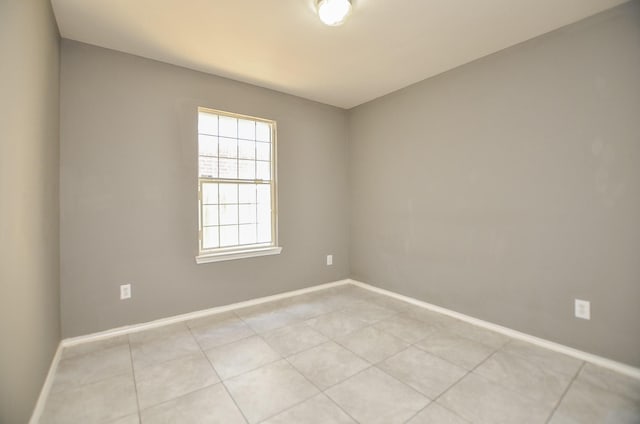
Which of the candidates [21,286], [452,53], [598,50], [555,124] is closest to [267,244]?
[21,286]

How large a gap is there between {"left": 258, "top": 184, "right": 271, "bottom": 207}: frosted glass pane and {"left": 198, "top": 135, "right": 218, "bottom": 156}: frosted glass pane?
63 centimetres

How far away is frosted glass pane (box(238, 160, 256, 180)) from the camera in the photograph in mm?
3133

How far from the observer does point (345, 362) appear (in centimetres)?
202

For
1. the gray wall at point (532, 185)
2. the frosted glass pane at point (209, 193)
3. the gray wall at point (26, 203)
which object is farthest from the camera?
the frosted glass pane at point (209, 193)

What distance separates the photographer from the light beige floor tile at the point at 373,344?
2125mm

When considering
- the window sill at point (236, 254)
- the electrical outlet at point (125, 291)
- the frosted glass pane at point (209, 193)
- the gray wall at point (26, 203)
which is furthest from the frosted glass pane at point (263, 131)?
the electrical outlet at point (125, 291)

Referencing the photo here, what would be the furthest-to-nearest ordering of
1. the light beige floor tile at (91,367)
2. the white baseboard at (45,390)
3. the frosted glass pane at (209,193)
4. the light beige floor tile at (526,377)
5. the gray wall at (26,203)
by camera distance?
the frosted glass pane at (209,193)
the light beige floor tile at (91,367)
the light beige floor tile at (526,377)
the white baseboard at (45,390)
the gray wall at (26,203)

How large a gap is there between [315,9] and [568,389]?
2875 millimetres

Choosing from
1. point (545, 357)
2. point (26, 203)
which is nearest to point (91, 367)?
point (26, 203)

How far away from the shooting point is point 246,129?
125 inches

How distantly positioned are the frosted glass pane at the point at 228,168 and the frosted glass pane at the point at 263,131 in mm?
417

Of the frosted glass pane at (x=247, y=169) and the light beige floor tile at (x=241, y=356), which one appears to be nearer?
the light beige floor tile at (x=241, y=356)

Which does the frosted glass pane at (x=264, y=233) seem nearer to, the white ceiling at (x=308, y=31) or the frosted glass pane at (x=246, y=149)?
the frosted glass pane at (x=246, y=149)

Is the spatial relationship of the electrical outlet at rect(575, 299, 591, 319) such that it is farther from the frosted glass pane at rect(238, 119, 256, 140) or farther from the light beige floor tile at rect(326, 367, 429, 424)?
the frosted glass pane at rect(238, 119, 256, 140)
